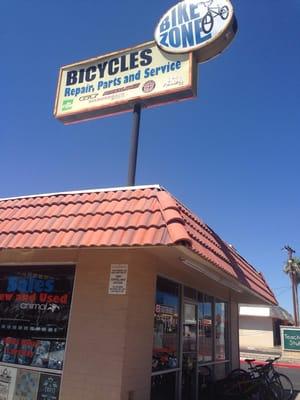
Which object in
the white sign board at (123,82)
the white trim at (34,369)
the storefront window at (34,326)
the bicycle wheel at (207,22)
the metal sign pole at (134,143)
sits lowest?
the white trim at (34,369)

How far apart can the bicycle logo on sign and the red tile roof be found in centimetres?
423

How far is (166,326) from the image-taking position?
802 cm

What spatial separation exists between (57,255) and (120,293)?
1419mm

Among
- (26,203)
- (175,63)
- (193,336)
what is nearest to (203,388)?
(193,336)

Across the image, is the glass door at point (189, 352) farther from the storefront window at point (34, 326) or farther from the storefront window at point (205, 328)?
the storefront window at point (34, 326)

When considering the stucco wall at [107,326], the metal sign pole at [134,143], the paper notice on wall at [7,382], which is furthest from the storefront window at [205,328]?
the paper notice on wall at [7,382]

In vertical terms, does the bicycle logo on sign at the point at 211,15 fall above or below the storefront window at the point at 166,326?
above

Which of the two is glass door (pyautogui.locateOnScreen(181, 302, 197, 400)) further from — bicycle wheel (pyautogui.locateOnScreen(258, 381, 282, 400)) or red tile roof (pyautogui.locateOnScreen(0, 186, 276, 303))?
red tile roof (pyautogui.locateOnScreen(0, 186, 276, 303))

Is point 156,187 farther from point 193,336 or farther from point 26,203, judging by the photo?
point 193,336


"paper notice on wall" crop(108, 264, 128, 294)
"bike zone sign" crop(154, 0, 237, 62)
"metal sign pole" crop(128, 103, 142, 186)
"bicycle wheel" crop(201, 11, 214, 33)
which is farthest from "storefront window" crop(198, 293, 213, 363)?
"bicycle wheel" crop(201, 11, 214, 33)

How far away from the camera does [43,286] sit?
7203 millimetres

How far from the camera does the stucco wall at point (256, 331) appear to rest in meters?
42.0

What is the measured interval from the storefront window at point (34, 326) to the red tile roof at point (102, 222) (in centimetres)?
96

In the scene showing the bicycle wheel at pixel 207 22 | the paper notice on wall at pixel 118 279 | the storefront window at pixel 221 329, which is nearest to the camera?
the paper notice on wall at pixel 118 279
